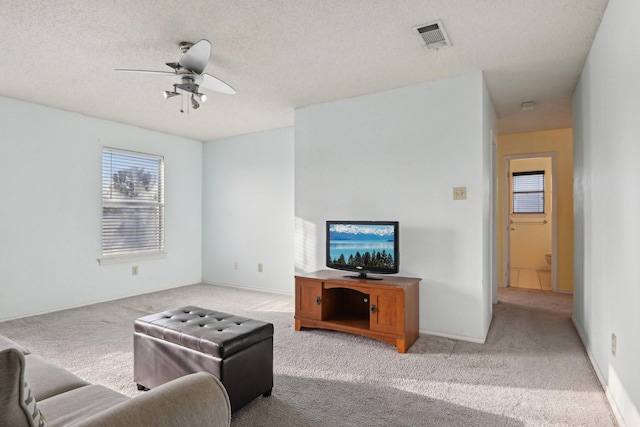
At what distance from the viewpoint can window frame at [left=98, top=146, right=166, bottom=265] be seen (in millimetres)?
4988

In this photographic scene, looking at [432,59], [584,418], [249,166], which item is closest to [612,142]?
[432,59]

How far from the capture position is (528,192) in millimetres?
7562

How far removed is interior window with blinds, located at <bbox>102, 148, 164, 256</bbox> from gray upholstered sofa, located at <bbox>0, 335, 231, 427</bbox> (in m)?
3.72

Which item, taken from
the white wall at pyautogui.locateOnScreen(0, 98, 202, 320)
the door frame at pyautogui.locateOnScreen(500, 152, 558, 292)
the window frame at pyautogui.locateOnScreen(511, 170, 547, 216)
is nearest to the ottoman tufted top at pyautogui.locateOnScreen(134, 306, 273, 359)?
the white wall at pyautogui.locateOnScreen(0, 98, 202, 320)

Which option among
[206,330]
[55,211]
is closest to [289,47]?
[206,330]

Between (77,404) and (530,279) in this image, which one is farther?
(530,279)

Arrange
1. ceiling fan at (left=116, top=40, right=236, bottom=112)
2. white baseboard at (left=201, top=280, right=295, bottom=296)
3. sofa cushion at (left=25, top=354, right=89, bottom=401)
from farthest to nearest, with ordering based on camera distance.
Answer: white baseboard at (left=201, top=280, right=295, bottom=296) → ceiling fan at (left=116, top=40, right=236, bottom=112) → sofa cushion at (left=25, top=354, right=89, bottom=401)

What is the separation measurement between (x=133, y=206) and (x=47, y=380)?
4090 mm

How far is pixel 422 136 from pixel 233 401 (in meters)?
2.85

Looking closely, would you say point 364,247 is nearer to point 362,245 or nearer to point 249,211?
point 362,245

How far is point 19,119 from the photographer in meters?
4.14

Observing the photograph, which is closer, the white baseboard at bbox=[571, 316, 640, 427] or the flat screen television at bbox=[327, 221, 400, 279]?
the white baseboard at bbox=[571, 316, 640, 427]

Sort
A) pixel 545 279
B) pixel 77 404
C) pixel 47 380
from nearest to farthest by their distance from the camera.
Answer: pixel 77 404 < pixel 47 380 < pixel 545 279

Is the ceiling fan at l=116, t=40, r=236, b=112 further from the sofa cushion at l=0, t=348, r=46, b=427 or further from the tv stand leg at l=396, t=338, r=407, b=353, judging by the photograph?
the tv stand leg at l=396, t=338, r=407, b=353
